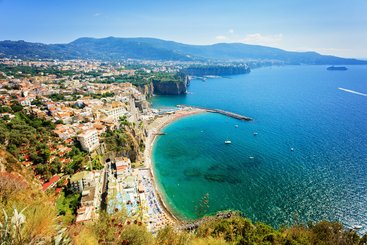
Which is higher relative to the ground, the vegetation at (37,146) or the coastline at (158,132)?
the vegetation at (37,146)

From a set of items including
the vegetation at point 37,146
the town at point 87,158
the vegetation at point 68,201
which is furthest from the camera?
the vegetation at point 37,146

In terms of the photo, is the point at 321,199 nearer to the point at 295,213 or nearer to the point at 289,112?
the point at 295,213

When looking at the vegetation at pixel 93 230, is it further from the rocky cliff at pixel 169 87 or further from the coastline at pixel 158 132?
the rocky cliff at pixel 169 87

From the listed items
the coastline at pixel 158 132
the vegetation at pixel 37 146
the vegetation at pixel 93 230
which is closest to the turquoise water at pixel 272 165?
the coastline at pixel 158 132

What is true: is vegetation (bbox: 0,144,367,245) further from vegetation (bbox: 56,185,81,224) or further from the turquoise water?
the turquoise water

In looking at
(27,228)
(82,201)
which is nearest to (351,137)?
(82,201)
